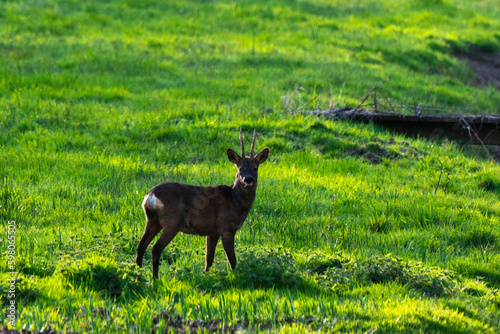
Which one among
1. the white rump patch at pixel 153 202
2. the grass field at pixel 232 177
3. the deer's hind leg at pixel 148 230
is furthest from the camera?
the deer's hind leg at pixel 148 230

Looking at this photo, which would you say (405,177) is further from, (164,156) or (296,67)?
(296,67)

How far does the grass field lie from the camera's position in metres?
6.26

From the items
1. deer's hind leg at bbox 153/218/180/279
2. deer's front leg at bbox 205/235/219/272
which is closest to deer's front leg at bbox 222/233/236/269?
deer's front leg at bbox 205/235/219/272

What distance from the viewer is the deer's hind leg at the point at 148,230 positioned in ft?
22.2

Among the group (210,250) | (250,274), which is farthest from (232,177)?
(250,274)

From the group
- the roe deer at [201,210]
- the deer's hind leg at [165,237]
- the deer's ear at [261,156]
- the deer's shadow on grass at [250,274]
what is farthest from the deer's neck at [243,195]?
the deer's hind leg at [165,237]

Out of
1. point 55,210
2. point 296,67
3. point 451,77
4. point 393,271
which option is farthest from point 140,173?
point 451,77

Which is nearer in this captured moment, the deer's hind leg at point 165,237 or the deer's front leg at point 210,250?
the deer's hind leg at point 165,237

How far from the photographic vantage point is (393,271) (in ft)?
23.8

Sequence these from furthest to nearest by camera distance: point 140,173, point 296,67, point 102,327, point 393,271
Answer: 1. point 296,67
2. point 140,173
3. point 393,271
4. point 102,327

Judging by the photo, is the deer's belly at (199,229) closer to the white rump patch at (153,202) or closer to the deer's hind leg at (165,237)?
the deer's hind leg at (165,237)

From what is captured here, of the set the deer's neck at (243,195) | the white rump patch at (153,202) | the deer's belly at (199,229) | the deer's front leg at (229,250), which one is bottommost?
the deer's front leg at (229,250)

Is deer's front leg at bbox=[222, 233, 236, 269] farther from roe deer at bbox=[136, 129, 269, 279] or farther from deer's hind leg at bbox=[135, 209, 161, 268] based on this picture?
deer's hind leg at bbox=[135, 209, 161, 268]

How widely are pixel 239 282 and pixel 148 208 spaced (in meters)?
1.20
